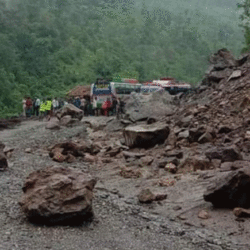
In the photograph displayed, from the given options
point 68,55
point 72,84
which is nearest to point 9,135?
point 72,84

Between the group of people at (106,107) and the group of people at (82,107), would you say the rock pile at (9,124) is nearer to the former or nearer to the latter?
the group of people at (82,107)

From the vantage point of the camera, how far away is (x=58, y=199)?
6.21 metres

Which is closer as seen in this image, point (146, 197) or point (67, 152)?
point (146, 197)

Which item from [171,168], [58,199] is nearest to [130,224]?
[58,199]

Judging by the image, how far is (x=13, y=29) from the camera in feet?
161

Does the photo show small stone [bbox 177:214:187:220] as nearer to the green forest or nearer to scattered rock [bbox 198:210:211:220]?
scattered rock [bbox 198:210:211:220]

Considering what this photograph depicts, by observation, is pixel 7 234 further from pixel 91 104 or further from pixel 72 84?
pixel 72 84

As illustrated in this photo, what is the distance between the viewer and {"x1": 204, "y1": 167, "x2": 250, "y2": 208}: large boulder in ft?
22.4

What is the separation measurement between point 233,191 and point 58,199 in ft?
9.01

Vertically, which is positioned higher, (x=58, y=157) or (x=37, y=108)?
(x=58, y=157)

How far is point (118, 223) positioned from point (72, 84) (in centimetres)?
4186

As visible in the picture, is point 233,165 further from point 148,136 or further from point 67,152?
point 67,152

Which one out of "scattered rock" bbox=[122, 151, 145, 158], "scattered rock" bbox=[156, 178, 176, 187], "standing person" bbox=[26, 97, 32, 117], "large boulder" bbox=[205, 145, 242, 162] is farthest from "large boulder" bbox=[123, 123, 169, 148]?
"standing person" bbox=[26, 97, 32, 117]

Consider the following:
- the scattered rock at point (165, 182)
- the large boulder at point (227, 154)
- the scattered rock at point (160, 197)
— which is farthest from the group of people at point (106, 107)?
the scattered rock at point (160, 197)
